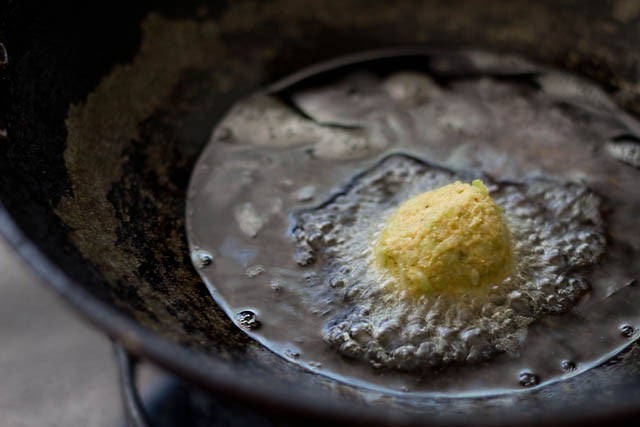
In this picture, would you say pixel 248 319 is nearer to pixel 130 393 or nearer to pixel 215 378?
pixel 130 393

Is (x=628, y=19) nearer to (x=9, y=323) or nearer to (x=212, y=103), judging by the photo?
(x=212, y=103)

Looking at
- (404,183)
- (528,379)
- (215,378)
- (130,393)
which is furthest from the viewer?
(404,183)

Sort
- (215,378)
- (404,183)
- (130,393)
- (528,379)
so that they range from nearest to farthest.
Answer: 1. (215,378)
2. (528,379)
3. (130,393)
4. (404,183)

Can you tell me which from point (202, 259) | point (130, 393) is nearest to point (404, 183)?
point (202, 259)

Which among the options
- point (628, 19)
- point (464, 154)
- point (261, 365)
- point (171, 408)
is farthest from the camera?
point (628, 19)

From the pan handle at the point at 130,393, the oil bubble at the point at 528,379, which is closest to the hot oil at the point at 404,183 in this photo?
the oil bubble at the point at 528,379

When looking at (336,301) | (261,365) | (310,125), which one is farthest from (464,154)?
(261,365)
